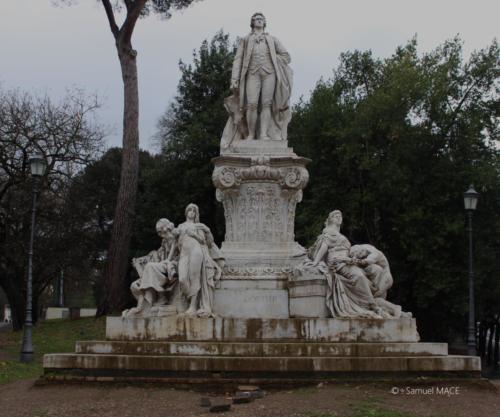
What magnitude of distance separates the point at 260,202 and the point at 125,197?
578 inches

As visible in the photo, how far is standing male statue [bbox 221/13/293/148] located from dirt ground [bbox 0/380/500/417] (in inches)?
197

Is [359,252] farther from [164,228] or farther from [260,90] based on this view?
[260,90]

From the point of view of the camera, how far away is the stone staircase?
11055mm

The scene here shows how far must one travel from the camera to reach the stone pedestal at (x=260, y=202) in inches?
516

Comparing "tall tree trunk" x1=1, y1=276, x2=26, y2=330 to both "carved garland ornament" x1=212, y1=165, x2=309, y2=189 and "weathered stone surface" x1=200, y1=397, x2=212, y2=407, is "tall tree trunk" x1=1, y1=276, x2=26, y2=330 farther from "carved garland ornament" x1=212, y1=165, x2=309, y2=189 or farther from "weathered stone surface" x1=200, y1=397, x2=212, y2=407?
"weathered stone surface" x1=200, y1=397, x2=212, y2=407

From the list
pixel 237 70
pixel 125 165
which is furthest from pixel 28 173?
pixel 237 70

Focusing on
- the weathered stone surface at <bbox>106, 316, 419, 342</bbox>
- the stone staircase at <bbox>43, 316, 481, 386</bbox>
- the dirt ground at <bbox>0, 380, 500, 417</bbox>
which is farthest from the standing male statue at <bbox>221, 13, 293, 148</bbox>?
the dirt ground at <bbox>0, 380, 500, 417</bbox>

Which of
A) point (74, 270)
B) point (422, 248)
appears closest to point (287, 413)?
point (422, 248)

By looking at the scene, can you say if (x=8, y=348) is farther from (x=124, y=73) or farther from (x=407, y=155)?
(x=407, y=155)

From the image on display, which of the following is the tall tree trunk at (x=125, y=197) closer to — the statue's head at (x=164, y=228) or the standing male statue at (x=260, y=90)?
the standing male statue at (x=260, y=90)

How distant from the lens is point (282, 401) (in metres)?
10.1

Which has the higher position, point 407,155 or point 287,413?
point 407,155

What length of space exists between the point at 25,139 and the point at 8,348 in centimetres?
895

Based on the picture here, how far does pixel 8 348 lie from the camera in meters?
23.2
